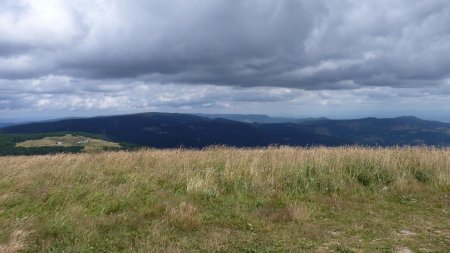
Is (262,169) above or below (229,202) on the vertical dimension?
above

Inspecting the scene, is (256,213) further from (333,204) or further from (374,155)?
(374,155)

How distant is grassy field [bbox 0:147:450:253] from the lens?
6.91 metres

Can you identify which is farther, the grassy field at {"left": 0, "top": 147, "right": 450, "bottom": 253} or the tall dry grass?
the tall dry grass

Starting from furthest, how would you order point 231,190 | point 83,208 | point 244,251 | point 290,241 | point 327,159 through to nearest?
point 327,159
point 231,190
point 83,208
point 290,241
point 244,251

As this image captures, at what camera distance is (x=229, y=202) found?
392 inches

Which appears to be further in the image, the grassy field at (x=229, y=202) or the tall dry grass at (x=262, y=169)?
the tall dry grass at (x=262, y=169)

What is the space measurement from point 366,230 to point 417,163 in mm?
7333

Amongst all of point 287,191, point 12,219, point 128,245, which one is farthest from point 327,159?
point 12,219

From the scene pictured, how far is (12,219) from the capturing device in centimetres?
799

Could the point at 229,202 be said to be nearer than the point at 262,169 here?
Yes

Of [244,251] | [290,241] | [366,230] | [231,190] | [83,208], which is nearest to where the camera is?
[244,251]

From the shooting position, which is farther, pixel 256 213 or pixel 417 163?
pixel 417 163

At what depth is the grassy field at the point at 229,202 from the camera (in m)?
6.91

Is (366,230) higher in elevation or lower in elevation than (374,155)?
lower
